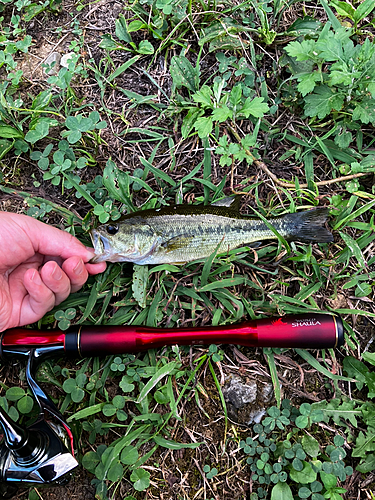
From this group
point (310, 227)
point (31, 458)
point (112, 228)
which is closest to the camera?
point (31, 458)

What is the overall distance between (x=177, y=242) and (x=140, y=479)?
2146mm

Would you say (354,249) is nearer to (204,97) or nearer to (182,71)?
(204,97)

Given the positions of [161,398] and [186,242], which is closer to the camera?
[161,398]

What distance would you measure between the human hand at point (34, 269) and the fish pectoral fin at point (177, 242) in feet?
2.12

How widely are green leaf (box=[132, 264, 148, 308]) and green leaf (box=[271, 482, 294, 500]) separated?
2030 mm

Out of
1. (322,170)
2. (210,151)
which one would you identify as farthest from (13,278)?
(322,170)

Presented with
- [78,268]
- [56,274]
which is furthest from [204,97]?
[56,274]

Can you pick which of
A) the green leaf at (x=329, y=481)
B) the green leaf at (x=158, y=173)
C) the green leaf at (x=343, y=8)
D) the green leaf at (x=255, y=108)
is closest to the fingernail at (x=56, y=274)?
the green leaf at (x=158, y=173)

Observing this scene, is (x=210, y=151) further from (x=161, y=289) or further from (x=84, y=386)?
(x=84, y=386)

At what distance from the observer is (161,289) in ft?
12.1

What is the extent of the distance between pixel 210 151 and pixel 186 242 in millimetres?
1072

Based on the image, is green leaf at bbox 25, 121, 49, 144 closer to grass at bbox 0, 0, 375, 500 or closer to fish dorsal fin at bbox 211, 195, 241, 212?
grass at bbox 0, 0, 375, 500

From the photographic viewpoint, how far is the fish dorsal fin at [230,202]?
12.6 ft

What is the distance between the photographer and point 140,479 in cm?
323
